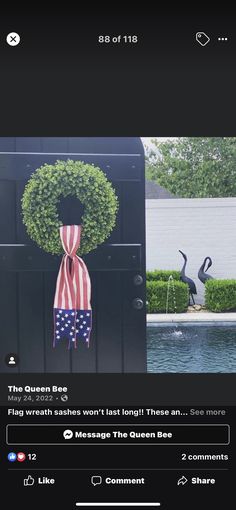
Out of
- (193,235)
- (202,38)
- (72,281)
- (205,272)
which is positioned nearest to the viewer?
(202,38)

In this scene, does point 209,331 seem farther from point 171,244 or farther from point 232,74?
point 232,74

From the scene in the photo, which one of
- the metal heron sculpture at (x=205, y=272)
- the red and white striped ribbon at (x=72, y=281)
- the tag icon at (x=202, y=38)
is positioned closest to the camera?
the tag icon at (x=202, y=38)

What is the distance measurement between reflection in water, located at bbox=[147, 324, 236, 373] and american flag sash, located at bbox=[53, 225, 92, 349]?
0.20m

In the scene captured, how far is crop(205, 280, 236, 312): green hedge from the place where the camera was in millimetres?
1592

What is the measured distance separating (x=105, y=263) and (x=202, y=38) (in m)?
0.61

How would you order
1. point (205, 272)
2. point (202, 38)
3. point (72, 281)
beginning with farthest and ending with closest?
point (205, 272)
point (72, 281)
point (202, 38)

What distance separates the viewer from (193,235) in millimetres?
1722

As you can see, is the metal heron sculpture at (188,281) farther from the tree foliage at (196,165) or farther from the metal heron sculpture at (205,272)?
the tree foliage at (196,165)

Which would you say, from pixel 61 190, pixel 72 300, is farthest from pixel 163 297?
pixel 61 190

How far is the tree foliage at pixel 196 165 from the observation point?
5.38ft
